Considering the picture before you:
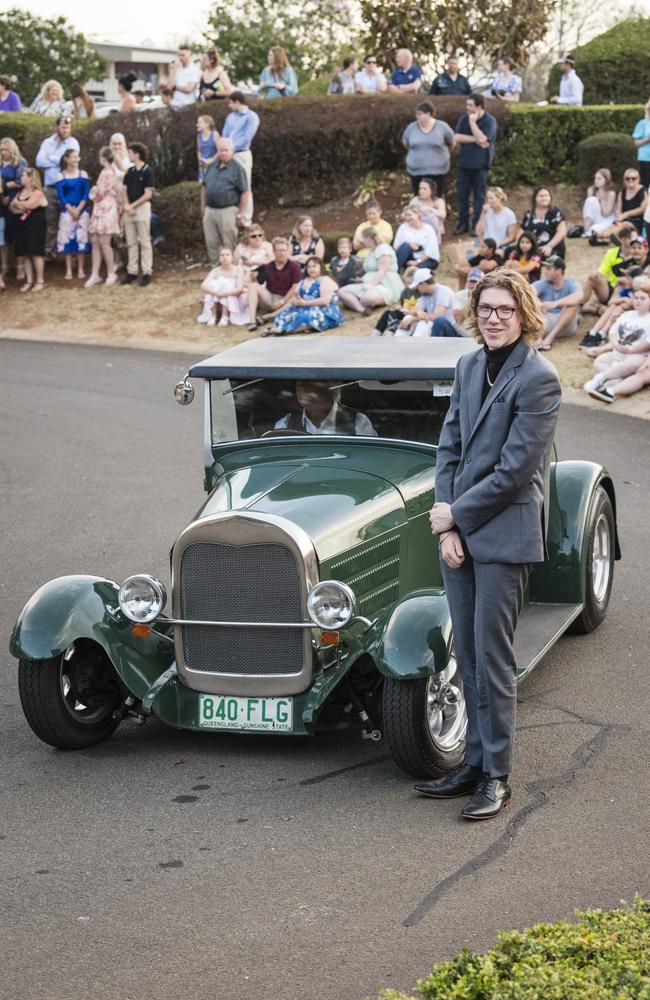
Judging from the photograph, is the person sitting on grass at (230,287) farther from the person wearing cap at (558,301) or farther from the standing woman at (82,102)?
the standing woman at (82,102)

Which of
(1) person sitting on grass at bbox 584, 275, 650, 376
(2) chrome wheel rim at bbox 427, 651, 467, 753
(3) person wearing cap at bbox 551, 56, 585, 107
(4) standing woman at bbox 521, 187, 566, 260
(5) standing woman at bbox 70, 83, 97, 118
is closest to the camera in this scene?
(2) chrome wheel rim at bbox 427, 651, 467, 753

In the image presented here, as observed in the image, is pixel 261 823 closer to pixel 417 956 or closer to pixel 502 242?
pixel 417 956

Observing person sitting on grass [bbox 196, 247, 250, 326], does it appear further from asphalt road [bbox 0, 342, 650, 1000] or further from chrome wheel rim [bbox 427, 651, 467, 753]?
chrome wheel rim [bbox 427, 651, 467, 753]

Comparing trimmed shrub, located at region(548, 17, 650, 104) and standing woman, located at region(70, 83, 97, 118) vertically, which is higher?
trimmed shrub, located at region(548, 17, 650, 104)

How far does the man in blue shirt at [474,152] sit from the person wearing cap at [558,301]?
4075 mm

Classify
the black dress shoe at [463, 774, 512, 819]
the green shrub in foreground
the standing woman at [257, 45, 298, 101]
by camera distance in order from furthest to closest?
the standing woman at [257, 45, 298, 101] < the black dress shoe at [463, 774, 512, 819] < the green shrub in foreground

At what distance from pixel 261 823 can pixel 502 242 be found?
44.3 feet

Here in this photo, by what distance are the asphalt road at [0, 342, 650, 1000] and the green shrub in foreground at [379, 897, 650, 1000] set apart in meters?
0.75

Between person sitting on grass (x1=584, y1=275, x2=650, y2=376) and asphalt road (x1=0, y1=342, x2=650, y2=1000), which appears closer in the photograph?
asphalt road (x1=0, y1=342, x2=650, y2=1000)

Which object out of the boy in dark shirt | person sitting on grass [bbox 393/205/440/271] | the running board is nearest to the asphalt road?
the running board

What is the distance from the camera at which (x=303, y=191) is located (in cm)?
2298

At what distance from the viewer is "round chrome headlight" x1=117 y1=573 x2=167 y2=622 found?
5.92m

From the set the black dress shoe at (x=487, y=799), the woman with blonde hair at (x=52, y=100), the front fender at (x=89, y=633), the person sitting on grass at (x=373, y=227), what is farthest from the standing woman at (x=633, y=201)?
the black dress shoe at (x=487, y=799)

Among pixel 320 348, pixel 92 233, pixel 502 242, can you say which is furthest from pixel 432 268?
pixel 320 348
